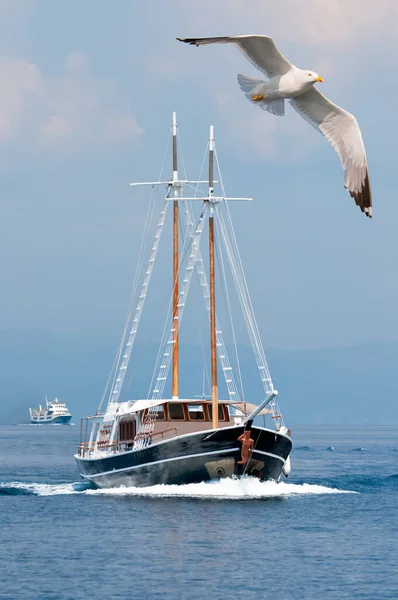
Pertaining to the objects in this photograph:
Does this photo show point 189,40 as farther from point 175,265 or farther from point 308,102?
point 175,265

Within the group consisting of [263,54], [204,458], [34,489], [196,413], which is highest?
[263,54]

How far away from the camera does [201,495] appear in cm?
4581

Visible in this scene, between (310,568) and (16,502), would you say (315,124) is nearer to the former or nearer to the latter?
(310,568)

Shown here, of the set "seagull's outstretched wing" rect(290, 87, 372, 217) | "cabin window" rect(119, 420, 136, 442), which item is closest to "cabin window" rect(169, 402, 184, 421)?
"cabin window" rect(119, 420, 136, 442)

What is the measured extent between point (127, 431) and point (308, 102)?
26816 millimetres

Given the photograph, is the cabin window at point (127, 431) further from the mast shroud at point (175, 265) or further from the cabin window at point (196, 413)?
the mast shroud at point (175, 265)

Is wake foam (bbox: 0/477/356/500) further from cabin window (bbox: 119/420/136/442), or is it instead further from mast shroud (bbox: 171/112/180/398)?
mast shroud (bbox: 171/112/180/398)

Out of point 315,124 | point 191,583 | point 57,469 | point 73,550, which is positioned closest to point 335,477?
point 57,469

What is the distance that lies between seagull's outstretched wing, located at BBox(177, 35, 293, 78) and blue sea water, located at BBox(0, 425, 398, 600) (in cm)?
1188

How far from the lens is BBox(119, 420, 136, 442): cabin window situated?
161 feet

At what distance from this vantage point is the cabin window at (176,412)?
48.2 m

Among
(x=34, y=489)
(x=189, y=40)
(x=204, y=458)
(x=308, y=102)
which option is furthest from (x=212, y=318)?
(x=189, y=40)

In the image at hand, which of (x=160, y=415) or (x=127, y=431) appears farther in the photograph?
(x=127, y=431)

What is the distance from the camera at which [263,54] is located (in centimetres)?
2342
